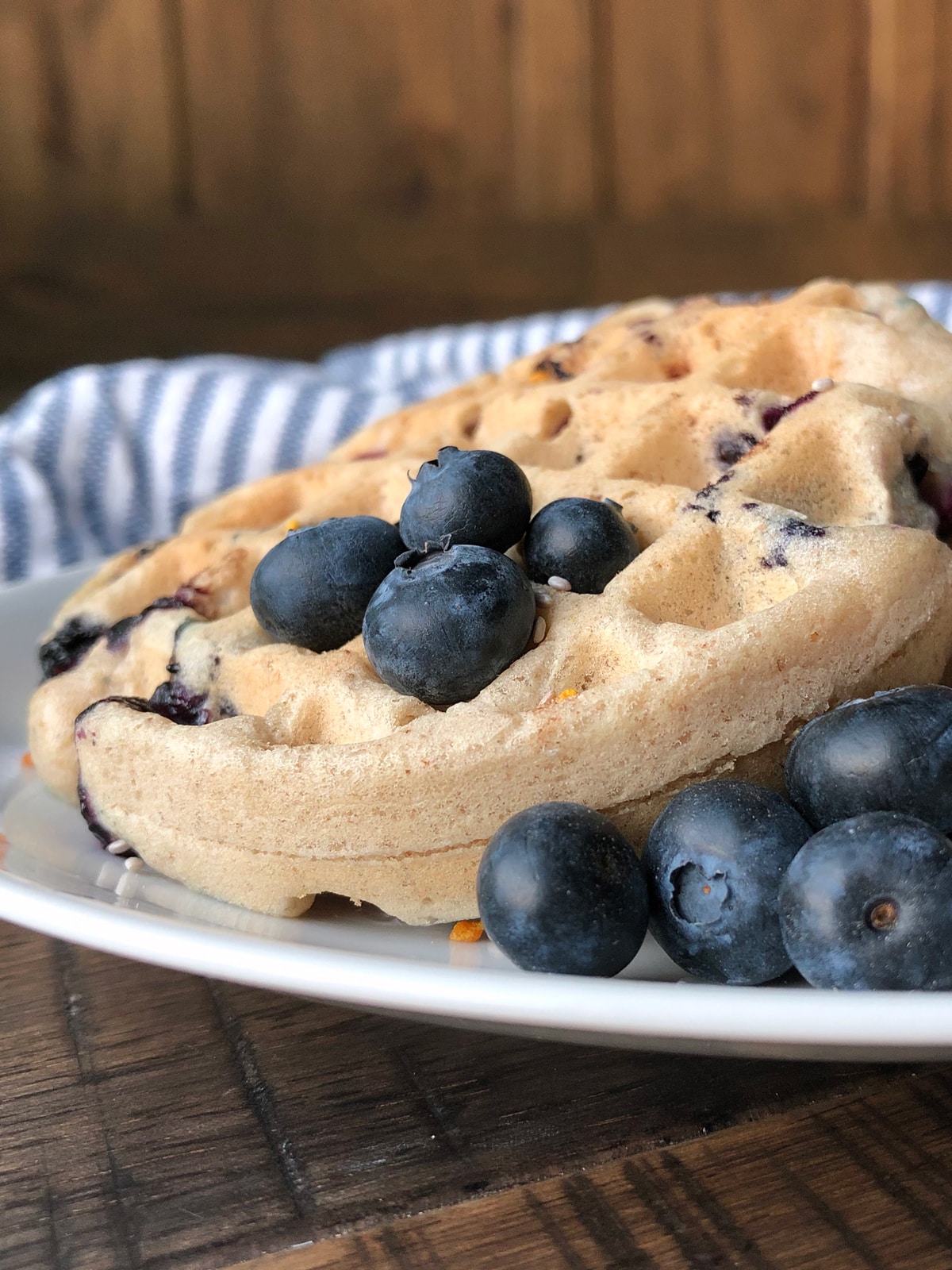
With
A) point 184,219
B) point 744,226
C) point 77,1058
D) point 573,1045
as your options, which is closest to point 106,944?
point 77,1058

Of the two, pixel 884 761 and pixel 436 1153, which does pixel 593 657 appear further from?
pixel 436 1153

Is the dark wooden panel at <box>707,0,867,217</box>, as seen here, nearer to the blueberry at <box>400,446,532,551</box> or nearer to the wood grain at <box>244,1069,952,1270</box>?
the blueberry at <box>400,446,532,551</box>

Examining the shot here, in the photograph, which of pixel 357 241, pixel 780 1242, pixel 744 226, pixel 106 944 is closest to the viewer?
pixel 780 1242

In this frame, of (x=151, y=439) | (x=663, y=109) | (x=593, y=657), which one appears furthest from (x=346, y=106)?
(x=593, y=657)

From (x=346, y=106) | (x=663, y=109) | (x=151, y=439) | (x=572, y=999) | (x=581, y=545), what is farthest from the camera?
(x=663, y=109)

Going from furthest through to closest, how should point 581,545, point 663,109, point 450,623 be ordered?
point 663,109 → point 581,545 → point 450,623

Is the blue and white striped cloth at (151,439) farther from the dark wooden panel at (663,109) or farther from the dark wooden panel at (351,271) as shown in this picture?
the dark wooden panel at (663,109)

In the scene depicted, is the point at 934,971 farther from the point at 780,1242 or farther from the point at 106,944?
the point at 106,944

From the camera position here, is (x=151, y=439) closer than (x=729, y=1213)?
No

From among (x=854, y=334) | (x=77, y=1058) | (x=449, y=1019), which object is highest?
(x=854, y=334)
